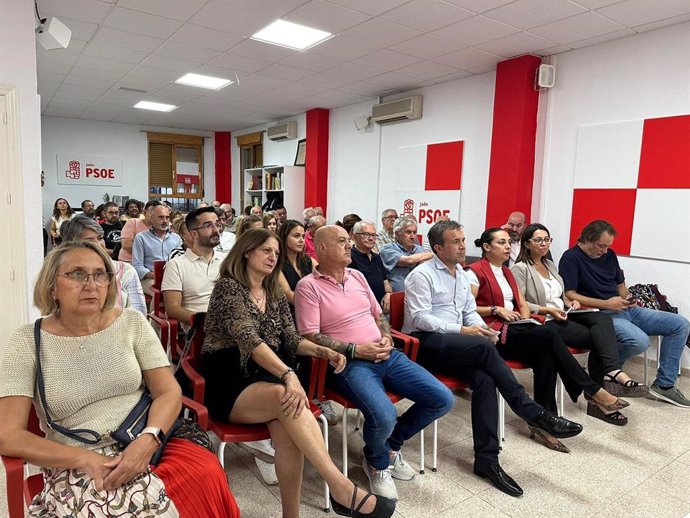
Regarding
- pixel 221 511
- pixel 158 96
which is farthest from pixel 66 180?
pixel 221 511

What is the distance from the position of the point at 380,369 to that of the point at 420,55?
3856mm

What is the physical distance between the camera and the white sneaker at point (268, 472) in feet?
7.68

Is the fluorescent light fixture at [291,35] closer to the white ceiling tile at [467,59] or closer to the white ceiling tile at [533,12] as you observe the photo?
the white ceiling tile at [467,59]

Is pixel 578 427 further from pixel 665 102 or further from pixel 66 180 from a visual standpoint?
pixel 66 180

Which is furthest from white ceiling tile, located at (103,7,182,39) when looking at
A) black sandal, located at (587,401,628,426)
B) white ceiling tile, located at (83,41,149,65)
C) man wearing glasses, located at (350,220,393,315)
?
black sandal, located at (587,401,628,426)

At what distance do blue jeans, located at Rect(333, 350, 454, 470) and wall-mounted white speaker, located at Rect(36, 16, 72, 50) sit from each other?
146 inches

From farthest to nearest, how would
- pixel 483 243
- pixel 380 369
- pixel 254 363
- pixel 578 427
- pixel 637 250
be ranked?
pixel 637 250 < pixel 483 243 < pixel 578 427 < pixel 380 369 < pixel 254 363

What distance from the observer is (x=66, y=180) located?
9.52 meters

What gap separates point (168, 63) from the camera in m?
5.58

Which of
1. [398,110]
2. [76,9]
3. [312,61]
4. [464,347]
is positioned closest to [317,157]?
[398,110]

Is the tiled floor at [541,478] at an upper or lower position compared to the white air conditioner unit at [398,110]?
lower

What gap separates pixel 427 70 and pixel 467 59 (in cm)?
60

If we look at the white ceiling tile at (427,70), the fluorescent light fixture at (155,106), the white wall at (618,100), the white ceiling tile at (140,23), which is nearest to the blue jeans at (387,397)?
the white wall at (618,100)

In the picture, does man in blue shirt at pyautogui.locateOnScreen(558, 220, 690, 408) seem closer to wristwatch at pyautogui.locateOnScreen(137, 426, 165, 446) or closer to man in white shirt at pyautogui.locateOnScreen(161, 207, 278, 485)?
man in white shirt at pyautogui.locateOnScreen(161, 207, 278, 485)
